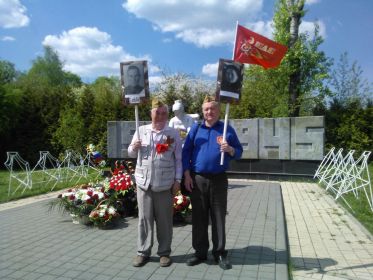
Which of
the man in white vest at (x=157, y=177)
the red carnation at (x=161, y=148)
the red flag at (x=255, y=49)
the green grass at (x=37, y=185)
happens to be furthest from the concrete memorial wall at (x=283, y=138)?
the red carnation at (x=161, y=148)

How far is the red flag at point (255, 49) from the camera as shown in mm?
4690

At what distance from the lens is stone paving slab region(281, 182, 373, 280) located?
4.12m

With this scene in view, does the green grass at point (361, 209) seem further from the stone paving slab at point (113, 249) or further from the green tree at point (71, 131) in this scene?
the green tree at point (71, 131)

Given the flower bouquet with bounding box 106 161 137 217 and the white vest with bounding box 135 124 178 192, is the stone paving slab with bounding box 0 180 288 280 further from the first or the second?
the white vest with bounding box 135 124 178 192

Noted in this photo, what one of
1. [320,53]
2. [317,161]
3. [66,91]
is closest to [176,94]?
[66,91]

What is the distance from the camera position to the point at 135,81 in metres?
4.16

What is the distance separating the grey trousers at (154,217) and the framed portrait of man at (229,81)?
3.96ft

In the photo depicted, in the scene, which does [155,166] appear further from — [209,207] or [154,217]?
[209,207]

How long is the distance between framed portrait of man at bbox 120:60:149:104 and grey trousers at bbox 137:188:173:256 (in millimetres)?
1010

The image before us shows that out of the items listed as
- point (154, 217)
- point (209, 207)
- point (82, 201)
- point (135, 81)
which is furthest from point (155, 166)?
point (82, 201)

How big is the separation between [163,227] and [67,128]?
1099 cm

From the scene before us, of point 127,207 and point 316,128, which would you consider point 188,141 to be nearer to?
point 127,207

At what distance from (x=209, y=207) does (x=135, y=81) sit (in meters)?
1.59

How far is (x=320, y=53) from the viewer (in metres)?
16.6
